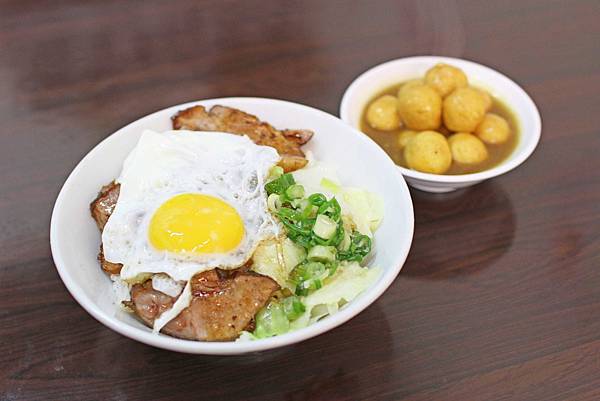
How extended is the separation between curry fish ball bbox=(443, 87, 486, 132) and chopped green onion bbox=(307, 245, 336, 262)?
102cm

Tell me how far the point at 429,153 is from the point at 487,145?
372 millimetres

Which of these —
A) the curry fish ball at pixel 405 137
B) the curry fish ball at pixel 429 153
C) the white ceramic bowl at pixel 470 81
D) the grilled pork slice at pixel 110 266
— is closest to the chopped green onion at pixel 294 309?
the grilled pork slice at pixel 110 266

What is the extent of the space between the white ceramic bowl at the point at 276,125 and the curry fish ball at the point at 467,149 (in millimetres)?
563

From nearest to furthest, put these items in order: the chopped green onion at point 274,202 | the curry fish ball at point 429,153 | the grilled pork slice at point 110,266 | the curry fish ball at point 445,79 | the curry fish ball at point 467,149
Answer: the grilled pork slice at point 110,266 → the chopped green onion at point 274,202 → the curry fish ball at point 429,153 → the curry fish ball at point 467,149 → the curry fish ball at point 445,79

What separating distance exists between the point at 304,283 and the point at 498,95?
1.56 meters

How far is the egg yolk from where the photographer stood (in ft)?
5.72

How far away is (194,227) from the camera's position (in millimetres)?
1746

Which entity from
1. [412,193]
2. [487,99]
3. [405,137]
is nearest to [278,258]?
[412,193]

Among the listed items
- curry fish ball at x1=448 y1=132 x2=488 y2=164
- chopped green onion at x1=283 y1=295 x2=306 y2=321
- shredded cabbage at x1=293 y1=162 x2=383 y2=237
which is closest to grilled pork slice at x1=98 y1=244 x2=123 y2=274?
chopped green onion at x1=283 y1=295 x2=306 y2=321

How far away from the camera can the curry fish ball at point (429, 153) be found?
2.39m

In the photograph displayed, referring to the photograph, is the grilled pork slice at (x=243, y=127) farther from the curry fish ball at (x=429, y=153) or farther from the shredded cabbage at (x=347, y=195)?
the curry fish ball at (x=429, y=153)

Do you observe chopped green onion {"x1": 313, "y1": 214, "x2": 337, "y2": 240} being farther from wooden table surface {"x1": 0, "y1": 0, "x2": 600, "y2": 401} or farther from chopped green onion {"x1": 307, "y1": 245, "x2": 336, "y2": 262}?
wooden table surface {"x1": 0, "y1": 0, "x2": 600, "y2": 401}

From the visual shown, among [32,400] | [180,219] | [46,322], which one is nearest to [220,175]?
[180,219]

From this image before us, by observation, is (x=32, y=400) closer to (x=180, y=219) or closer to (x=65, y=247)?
(x=65, y=247)
